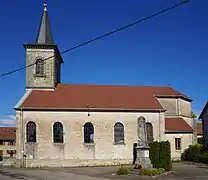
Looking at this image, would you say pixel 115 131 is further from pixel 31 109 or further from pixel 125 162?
pixel 31 109

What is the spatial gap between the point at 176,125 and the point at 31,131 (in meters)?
17.0

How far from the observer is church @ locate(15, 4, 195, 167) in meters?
36.7

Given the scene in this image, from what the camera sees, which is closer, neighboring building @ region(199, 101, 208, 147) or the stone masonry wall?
the stone masonry wall

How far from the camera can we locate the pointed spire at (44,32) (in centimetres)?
4184

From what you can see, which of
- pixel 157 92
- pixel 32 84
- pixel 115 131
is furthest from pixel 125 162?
pixel 32 84

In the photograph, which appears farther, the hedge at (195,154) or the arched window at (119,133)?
the arched window at (119,133)

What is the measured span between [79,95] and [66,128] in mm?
4762

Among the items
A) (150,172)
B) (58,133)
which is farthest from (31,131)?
(150,172)

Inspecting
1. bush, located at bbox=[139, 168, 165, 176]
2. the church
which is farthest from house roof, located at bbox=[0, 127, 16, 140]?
bush, located at bbox=[139, 168, 165, 176]

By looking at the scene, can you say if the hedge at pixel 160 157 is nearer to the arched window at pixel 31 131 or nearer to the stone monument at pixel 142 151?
the stone monument at pixel 142 151

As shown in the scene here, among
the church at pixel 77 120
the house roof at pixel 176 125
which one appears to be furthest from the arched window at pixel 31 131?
the house roof at pixel 176 125

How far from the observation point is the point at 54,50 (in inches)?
1633

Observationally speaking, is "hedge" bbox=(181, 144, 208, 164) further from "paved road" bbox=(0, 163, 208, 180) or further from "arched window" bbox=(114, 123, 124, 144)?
"paved road" bbox=(0, 163, 208, 180)

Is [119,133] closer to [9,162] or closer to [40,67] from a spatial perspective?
[9,162]
